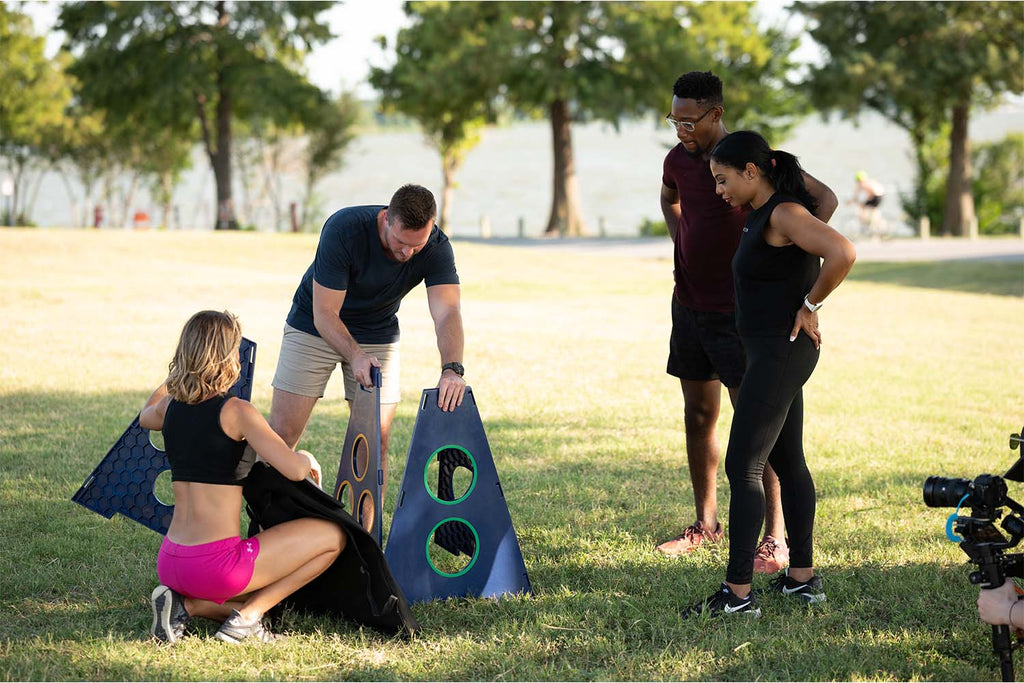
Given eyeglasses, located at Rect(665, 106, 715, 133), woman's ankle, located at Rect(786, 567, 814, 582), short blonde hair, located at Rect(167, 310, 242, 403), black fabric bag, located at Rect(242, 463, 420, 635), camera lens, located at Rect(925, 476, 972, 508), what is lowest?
woman's ankle, located at Rect(786, 567, 814, 582)

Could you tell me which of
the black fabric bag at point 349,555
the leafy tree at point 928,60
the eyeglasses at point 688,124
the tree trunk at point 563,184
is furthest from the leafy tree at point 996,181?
the black fabric bag at point 349,555

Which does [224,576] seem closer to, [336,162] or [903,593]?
[903,593]

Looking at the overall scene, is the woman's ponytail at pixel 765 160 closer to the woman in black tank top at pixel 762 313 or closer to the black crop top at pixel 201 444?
the woman in black tank top at pixel 762 313

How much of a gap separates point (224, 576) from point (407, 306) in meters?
15.0

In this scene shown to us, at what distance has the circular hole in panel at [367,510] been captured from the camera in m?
4.73

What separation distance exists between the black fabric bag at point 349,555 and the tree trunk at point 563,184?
119 feet

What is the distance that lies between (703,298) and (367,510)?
183 centimetres

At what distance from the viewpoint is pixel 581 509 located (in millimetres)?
5988

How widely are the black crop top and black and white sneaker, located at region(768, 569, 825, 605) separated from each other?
2.31 metres

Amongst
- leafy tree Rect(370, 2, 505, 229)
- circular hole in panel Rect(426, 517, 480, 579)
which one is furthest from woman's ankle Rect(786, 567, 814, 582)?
leafy tree Rect(370, 2, 505, 229)

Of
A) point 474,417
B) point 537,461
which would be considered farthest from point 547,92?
point 474,417

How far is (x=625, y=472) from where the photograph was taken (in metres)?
6.86

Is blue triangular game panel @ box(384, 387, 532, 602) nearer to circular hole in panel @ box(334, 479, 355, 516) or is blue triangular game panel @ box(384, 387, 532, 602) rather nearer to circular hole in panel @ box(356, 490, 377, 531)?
circular hole in panel @ box(356, 490, 377, 531)

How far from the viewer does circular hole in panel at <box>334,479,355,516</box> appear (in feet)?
16.5
